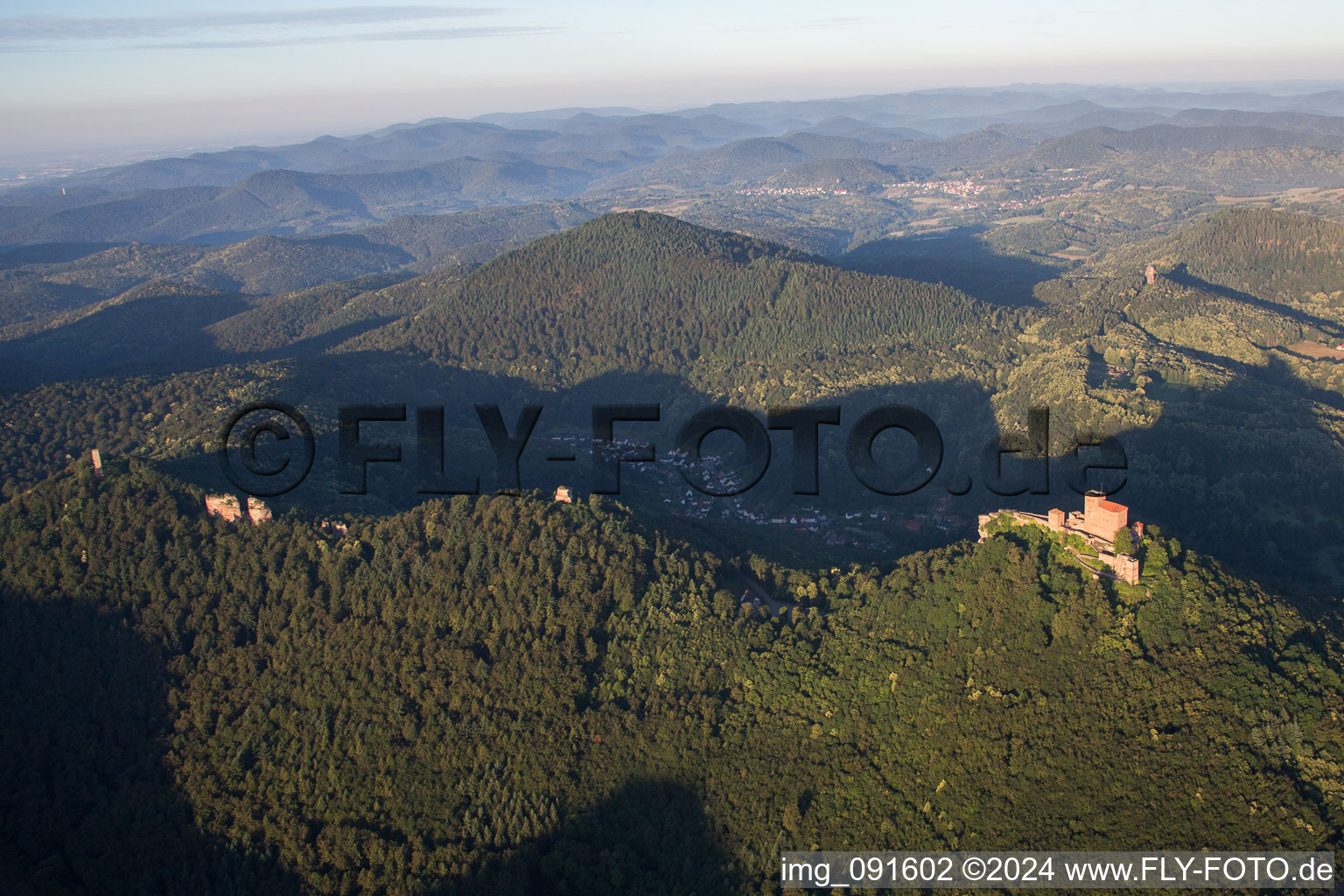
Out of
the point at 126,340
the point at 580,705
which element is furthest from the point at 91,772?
the point at 126,340

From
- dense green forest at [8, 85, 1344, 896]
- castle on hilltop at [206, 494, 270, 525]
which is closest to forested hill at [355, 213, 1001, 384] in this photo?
dense green forest at [8, 85, 1344, 896]

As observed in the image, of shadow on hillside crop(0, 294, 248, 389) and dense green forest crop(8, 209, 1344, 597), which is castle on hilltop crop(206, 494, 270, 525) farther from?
shadow on hillside crop(0, 294, 248, 389)

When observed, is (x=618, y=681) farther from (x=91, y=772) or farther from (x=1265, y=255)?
(x=1265, y=255)

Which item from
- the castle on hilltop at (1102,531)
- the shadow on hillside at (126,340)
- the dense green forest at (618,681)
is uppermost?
the shadow on hillside at (126,340)

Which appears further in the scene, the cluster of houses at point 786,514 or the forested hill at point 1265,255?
the forested hill at point 1265,255

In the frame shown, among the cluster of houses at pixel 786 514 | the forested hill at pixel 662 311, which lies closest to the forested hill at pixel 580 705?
the cluster of houses at pixel 786 514

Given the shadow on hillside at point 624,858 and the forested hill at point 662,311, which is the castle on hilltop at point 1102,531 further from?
the forested hill at point 662,311

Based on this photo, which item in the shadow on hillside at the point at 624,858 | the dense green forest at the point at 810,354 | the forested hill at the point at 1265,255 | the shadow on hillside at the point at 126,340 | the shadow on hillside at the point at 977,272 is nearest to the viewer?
the shadow on hillside at the point at 624,858
